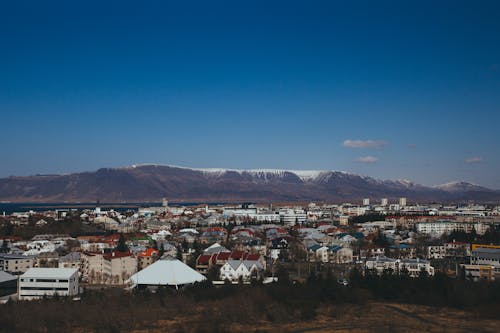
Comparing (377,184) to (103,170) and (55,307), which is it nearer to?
(103,170)

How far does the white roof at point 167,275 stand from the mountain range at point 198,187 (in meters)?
121

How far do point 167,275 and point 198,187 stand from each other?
147031mm

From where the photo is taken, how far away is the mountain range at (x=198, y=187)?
150625mm

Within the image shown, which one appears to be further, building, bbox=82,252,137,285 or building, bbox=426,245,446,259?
building, bbox=426,245,446,259

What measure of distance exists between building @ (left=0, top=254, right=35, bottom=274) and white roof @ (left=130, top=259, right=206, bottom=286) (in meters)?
7.95

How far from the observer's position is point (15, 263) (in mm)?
25047

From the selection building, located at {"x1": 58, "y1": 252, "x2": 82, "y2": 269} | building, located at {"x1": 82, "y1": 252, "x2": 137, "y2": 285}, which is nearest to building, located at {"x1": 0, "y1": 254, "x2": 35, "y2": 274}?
building, located at {"x1": 58, "y1": 252, "x2": 82, "y2": 269}

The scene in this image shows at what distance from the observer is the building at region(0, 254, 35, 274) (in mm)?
24688

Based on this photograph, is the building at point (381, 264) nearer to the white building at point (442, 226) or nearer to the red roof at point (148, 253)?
the red roof at point (148, 253)

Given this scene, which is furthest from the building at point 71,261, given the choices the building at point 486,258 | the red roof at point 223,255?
the building at point 486,258

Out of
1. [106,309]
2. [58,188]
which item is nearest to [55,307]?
[106,309]

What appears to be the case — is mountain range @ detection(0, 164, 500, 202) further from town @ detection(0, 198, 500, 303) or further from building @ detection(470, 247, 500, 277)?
building @ detection(470, 247, 500, 277)

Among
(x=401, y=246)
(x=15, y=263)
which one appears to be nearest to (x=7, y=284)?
(x=15, y=263)

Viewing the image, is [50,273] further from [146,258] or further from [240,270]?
[146,258]
